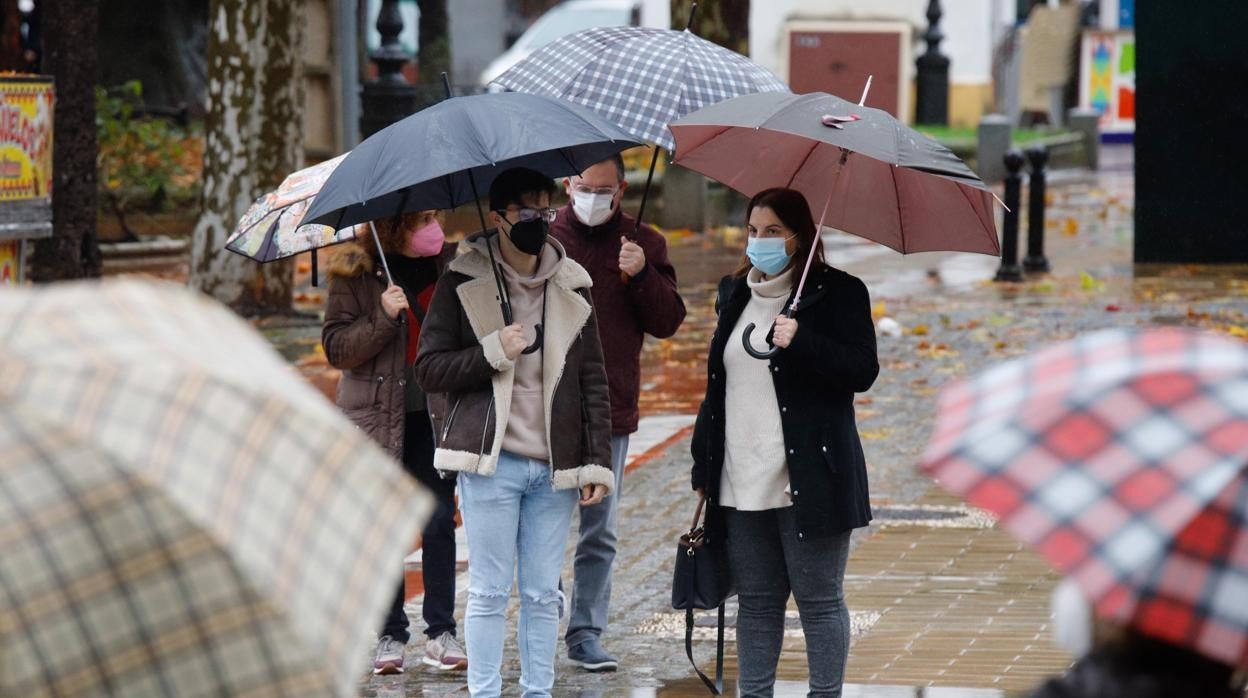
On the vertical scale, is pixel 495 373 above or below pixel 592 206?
below

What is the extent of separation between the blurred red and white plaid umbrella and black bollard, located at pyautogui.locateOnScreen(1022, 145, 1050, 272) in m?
15.0

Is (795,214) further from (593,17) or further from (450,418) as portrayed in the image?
(593,17)

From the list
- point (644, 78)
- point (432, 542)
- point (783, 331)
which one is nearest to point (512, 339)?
point (783, 331)

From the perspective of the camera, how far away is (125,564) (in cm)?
258

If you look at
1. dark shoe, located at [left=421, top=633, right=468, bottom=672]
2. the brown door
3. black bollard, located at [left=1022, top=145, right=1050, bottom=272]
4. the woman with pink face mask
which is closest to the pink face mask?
the woman with pink face mask

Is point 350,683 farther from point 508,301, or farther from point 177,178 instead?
point 177,178

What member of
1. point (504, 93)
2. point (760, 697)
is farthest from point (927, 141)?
point (760, 697)

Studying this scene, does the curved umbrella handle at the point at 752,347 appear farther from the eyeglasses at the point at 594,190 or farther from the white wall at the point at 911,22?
the white wall at the point at 911,22

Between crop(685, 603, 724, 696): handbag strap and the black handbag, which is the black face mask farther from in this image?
crop(685, 603, 724, 696): handbag strap

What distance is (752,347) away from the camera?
5.89m

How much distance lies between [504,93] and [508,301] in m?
0.70

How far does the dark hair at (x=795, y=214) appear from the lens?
597 centimetres

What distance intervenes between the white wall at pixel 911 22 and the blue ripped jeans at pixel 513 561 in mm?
27555

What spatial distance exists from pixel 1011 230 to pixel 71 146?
7.74 metres
